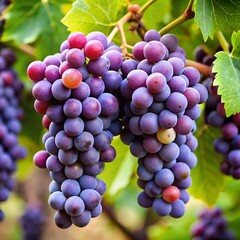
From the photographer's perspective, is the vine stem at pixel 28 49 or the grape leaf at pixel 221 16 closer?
the grape leaf at pixel 221 16

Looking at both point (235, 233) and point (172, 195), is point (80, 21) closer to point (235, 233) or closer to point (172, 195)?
point (172, 195)

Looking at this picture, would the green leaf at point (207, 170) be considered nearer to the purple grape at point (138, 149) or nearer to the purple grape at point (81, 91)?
the purple grape at point (138, 149)

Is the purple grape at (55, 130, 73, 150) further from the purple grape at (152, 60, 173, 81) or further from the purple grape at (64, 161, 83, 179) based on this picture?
the purple grape at (152, 60, 173, 81)

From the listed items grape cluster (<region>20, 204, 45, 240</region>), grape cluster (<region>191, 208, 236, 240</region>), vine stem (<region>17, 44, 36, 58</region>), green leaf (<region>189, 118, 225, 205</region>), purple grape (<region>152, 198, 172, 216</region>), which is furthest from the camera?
grape cluster (<region>20, 204, 45, 240</region>)

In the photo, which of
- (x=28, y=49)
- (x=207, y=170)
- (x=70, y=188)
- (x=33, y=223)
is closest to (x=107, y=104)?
(x=70, y=188)

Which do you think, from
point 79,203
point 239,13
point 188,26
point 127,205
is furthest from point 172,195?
point 127,205

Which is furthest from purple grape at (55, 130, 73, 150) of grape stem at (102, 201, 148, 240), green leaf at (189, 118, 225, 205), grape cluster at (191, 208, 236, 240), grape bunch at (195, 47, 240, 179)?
grape stem at (102, 201, 148, 240)

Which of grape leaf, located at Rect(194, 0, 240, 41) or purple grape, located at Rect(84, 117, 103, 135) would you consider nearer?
purple grape, located at Rect(84, 117, 103, 135)

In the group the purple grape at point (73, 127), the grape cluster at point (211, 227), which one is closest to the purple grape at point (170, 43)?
the purple grape at point (73, 127)
